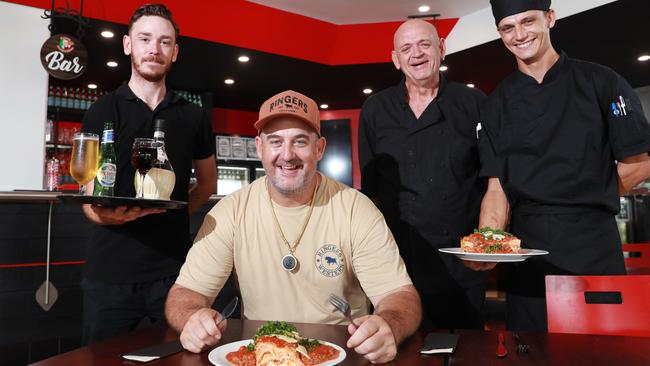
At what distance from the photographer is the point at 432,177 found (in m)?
2.34

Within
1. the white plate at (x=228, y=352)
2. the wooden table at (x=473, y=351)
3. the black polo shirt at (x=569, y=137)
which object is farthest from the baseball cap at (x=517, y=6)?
the white plate at (x=228, y=352)

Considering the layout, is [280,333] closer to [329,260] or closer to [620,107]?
[329,260]

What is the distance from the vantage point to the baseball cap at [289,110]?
70.0 inches

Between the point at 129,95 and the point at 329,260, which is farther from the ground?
the point at 129,95

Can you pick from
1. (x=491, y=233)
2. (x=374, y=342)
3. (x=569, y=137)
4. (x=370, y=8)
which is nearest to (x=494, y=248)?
(x=491, y=233)

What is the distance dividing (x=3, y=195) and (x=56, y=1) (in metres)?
2.48

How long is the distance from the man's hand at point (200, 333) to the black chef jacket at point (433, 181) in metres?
1.27

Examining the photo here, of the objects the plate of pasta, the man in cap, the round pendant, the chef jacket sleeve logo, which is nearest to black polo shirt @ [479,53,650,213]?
the chef jacket sleeve logo

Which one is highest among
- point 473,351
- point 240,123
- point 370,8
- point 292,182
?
point 370,8

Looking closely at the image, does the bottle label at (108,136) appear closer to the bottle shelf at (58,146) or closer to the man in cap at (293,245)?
the man in cap at (293,245)

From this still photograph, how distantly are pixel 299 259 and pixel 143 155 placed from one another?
2.00 ft

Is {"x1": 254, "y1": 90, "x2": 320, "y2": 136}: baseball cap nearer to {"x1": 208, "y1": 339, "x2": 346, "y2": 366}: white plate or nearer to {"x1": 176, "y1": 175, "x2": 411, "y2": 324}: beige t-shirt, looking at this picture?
{"x1": 176, "y1": 175, "x2": 411, "y2": 324}: beige t-shirt

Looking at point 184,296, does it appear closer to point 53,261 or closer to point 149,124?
point 149,124

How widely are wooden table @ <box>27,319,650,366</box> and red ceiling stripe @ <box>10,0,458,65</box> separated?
4348 millimetres
